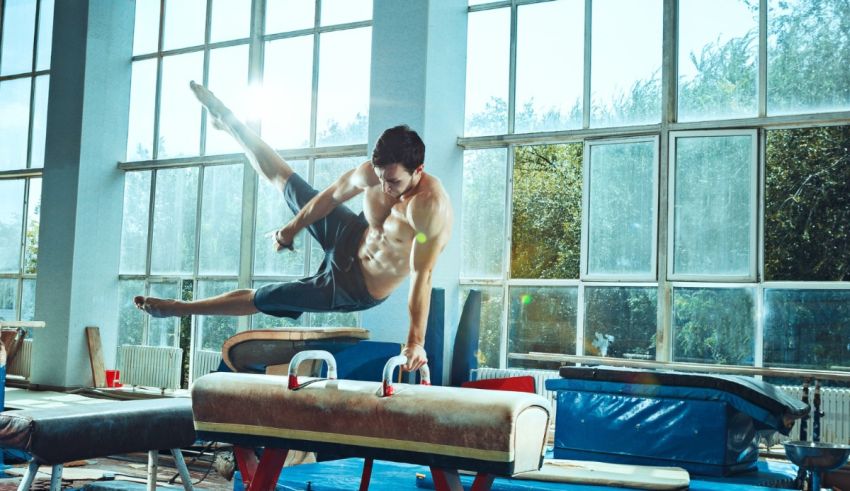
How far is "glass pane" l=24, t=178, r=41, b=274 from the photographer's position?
1198 cm

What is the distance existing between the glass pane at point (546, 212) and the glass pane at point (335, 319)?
1788 millimetres

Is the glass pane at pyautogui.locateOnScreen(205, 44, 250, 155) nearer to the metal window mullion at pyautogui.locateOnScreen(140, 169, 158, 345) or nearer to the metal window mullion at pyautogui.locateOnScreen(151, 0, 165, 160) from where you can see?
the metal window mullion at pyautogui.locateOnScreen(151, 0, 165, 160)

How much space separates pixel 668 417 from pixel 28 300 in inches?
383

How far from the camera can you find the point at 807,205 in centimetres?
718

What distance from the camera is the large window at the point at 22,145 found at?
12078 millimetres

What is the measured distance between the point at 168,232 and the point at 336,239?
15.3 feet

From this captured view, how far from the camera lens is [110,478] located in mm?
6520

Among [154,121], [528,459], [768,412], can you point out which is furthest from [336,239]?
[154,121]

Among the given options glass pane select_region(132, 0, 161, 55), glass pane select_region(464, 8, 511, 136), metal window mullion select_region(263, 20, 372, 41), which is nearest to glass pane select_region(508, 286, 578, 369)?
glass pane select_region(464, 8, 511, 136)

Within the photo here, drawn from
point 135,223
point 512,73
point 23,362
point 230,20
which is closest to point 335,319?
point 512,73

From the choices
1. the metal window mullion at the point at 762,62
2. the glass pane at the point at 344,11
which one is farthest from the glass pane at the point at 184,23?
the metal window mullion at the point at 762,62

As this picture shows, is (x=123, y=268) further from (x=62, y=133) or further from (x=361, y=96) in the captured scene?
(x=361, y=96)

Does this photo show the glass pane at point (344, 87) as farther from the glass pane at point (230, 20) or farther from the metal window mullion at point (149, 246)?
the metal window mullion at point (149, 246)

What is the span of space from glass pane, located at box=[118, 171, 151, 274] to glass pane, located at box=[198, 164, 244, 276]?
1153 millimetres
